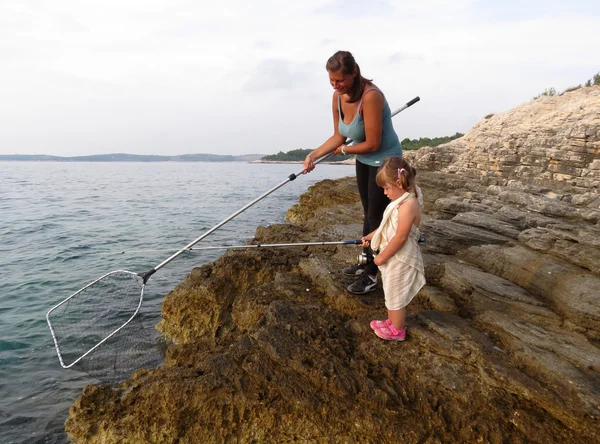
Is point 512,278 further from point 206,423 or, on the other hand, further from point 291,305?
point 206,423

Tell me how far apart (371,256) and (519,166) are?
22.4m

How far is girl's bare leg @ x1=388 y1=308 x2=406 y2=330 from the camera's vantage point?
3915 mm

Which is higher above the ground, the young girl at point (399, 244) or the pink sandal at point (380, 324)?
the young girl at point (399, 244)

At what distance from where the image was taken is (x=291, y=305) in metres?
4.69

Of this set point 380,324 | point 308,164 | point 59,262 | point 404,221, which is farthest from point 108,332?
point 59,262

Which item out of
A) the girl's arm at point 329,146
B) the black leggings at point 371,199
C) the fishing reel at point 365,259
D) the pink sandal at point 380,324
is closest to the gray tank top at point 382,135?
the black leggings at point 371,199

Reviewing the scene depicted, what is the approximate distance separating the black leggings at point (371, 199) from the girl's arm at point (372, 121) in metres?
0.34

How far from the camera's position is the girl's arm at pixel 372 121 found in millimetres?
4160

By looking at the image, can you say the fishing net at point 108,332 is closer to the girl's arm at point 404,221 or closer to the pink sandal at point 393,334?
the pink sandal at point 393,334

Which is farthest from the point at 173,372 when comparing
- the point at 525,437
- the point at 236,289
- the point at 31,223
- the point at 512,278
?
the point at 31,223

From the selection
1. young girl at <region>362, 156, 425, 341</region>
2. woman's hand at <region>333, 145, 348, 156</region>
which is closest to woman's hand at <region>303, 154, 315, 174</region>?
woman's hand at <region>333, 145, 348, 156</region>

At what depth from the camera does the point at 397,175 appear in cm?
374

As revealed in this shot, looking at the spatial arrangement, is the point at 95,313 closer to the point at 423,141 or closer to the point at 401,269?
the point at 401,269

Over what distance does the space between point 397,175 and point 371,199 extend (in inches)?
40.5
